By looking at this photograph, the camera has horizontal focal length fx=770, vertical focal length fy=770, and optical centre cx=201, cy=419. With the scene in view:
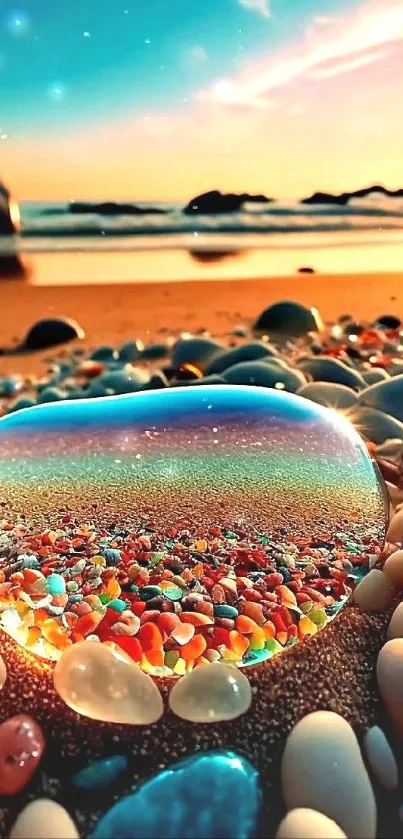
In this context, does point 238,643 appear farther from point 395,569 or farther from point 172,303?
point 172,303

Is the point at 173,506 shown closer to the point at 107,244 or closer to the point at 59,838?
the point at 59,838

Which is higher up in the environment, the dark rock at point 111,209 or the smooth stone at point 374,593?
the dark rock at point 111,209

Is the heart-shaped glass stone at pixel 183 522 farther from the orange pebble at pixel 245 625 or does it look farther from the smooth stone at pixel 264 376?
the smooth stone at pixel 264 376

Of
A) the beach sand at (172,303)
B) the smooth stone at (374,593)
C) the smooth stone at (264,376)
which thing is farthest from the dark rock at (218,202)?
the smooth stone at (374,593)

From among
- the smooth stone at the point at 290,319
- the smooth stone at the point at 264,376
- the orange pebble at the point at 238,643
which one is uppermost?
the smooth stone at the point at 290,319

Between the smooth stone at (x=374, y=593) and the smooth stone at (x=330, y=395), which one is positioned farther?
the smooth stone at (x=330, y=395)

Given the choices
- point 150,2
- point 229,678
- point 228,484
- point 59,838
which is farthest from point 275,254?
point 59,838
